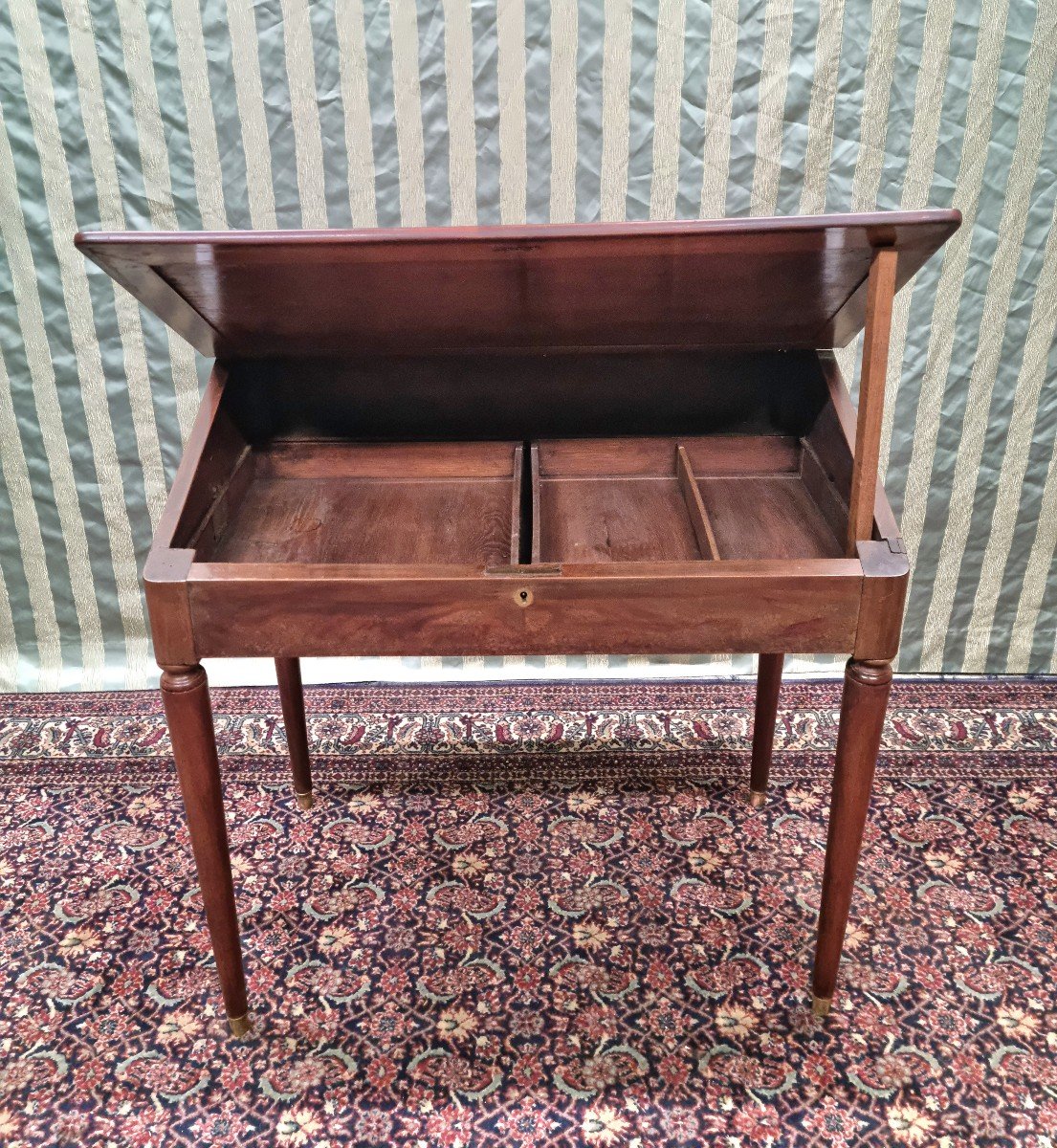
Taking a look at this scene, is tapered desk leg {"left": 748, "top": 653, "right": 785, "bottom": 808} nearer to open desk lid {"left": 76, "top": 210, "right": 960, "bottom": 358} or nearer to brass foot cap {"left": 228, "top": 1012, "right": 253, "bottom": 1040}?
open desk lid {"left": 76, "top": 210, "right": 960, "bottom": 358}

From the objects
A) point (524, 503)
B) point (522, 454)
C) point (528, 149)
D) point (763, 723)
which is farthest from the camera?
point (528, 149)

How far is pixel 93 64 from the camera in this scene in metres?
2.15

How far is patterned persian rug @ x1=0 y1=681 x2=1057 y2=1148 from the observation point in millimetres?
1450

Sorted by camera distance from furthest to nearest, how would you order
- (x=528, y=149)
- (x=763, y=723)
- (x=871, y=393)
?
(x=528, y=149) → (x=763, y=723) → (x=871, y=393)

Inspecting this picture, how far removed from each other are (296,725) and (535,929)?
2.26ft

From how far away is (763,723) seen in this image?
2057 mm

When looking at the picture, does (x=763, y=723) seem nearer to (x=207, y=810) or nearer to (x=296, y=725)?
(x=296, y=725)

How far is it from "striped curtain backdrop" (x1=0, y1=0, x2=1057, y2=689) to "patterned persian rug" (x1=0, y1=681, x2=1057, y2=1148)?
2.61 ft

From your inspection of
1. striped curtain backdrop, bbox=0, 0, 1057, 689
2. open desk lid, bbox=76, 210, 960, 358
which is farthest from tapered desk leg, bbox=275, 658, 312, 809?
striped curtain backdrop, bbox=0, 0, 1057, 689

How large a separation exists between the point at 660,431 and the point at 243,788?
124cm

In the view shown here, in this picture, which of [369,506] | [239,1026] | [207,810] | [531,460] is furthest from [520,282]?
[239,1026]

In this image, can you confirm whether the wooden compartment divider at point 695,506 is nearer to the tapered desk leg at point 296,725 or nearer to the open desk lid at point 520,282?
the open desk lid at point 520,282

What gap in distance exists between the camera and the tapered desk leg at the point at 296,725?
2.00 meters

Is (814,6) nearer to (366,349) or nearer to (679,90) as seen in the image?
(679,90)
